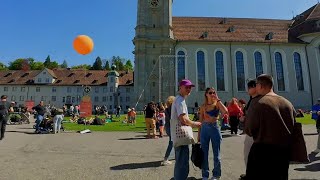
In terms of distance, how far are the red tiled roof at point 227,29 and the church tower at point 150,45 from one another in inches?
129

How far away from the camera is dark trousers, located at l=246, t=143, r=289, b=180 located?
3.72 meters

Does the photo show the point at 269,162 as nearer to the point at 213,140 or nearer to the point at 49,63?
the point at 213,140

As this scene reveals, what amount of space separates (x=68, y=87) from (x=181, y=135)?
71.9 metres

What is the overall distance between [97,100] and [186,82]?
6869 centimetres

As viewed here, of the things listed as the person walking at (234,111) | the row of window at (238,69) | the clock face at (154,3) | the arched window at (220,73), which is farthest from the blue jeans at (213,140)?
the clock face at (154,3)

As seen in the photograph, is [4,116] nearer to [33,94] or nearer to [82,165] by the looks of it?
[82,165]

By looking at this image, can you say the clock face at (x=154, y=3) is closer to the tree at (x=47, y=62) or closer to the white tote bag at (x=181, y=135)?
the white tote bag at (x=181, y=135)

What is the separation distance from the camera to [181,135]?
5.34m

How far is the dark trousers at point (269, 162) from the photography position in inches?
147

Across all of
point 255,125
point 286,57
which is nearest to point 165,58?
point 286,57

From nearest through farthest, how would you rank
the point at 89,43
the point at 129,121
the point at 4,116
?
the point at 4,116
the point at 89,43
the point at 129,121

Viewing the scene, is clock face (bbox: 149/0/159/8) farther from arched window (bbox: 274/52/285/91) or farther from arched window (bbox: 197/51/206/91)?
arched window (bbox: 274/52/285/91)

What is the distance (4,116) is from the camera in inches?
468

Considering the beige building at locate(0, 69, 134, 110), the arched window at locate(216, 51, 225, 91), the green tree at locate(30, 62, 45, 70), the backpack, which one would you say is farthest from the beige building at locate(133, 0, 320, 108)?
the green tree at locate(30, 62, 45, 70)
